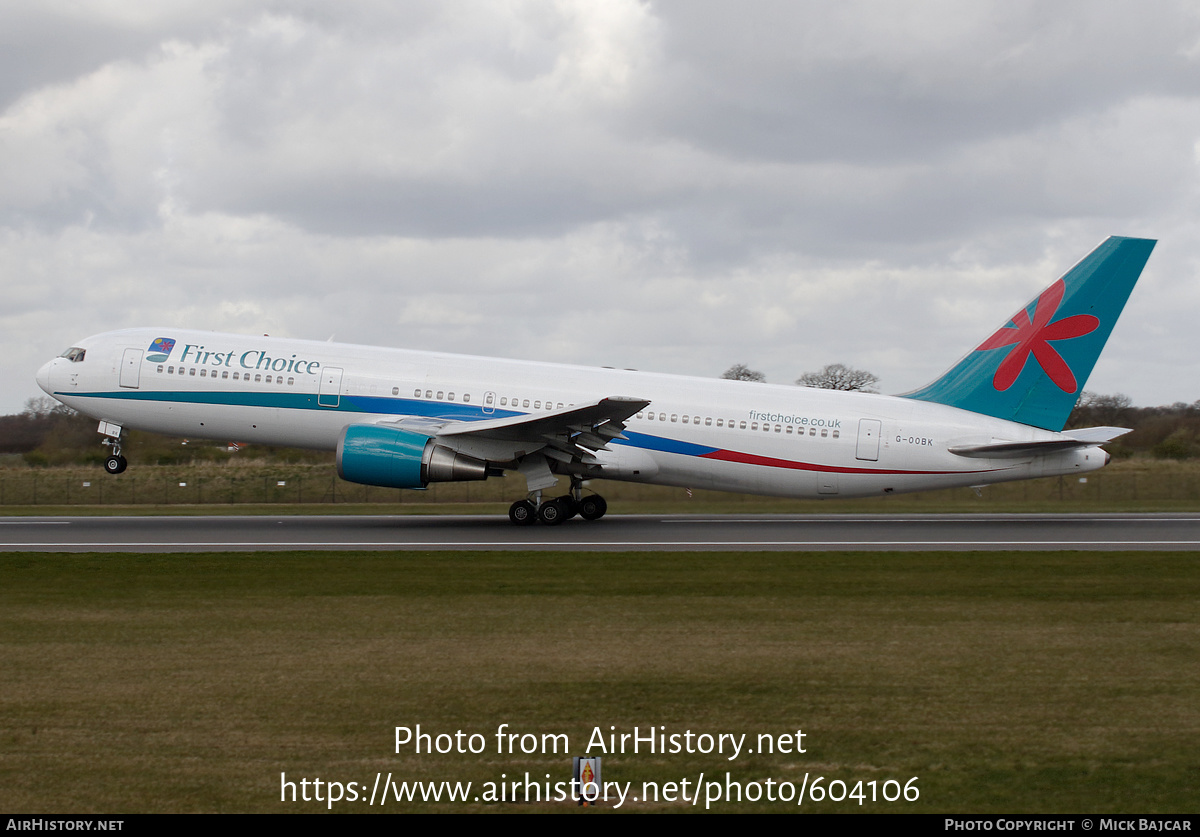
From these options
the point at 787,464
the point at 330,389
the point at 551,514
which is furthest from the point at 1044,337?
the point at 330,389

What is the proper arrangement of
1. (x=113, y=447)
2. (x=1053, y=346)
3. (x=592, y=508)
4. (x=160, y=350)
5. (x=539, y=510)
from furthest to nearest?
(x=592, y=508)
(x=113, y=447)
(x=160, y=350)
(x=1053, y=346)
(x=539, y=510)

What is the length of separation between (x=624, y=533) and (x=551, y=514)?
2756mm

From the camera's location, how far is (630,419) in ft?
89.1

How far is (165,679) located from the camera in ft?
32.5

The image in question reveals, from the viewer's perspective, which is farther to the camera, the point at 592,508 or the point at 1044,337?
the point at 592,508

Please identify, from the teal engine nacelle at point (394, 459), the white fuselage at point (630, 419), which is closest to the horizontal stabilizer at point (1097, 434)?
the white fuselage at point (630, 419)

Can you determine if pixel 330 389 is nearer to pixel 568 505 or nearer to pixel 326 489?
pixel 568 505

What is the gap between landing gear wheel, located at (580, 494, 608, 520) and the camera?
28.7m

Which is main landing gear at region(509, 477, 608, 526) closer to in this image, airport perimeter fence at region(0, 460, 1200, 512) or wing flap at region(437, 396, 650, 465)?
wing flap at region(437, 396, 650, 465)

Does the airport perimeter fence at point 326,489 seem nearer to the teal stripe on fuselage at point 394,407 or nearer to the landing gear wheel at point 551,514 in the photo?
the teal stripe on fuselage at point 394,407

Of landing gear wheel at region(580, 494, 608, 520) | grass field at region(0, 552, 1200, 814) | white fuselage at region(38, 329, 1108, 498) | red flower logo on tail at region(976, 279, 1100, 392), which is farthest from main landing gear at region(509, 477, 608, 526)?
red flower logo on tail at region(976, 279, 1100, 392)
